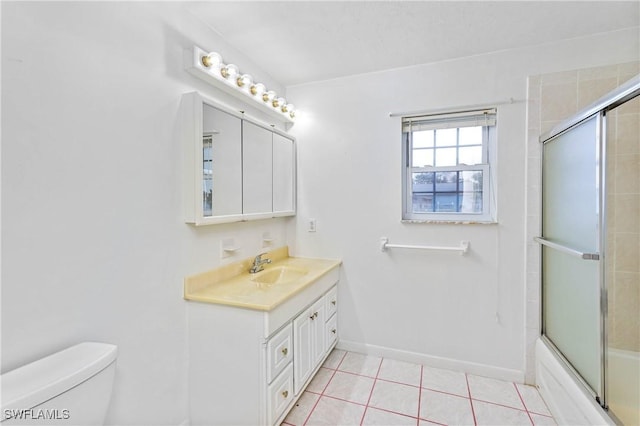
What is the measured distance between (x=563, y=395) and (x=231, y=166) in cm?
228

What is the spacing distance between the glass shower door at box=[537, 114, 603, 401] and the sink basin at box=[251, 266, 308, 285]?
161 cm

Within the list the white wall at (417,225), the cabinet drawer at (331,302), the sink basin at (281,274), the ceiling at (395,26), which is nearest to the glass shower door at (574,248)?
the white wall at (417,225)

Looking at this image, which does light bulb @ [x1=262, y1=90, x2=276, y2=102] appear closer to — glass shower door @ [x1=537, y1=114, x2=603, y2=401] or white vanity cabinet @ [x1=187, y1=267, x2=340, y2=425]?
white vanity cabinet @ [x1=187, y1=267, x2=340, y2=425]

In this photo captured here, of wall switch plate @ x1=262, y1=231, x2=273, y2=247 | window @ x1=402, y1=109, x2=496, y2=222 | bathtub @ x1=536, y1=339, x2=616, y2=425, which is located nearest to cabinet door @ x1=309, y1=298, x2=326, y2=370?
wall switch plate @ x1=262, y1=231, x2=273, y2=247

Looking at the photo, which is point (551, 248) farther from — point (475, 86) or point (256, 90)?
point (256, 90)

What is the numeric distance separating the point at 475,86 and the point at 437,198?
2.75 ft

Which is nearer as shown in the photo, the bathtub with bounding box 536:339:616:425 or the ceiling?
the bathtub with bounding box 536:339:616:425

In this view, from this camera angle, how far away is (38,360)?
1018mm

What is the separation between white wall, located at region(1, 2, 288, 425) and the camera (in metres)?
0.99

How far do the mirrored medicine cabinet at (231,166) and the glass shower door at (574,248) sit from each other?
184 cm

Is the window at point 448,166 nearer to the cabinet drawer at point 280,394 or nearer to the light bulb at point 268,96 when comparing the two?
the light bulb at point 268,96

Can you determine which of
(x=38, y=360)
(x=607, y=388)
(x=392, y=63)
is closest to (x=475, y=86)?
(x=392, y=63)

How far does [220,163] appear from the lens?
1.80 metres

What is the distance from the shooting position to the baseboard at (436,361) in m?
2.12
